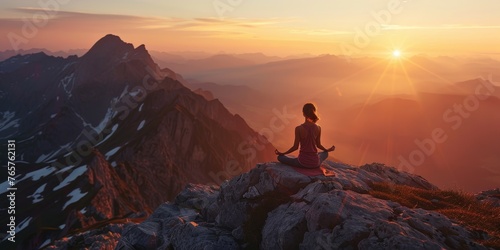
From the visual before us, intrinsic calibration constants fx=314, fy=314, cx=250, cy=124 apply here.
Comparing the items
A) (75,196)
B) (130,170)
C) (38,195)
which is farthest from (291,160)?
(38,195)

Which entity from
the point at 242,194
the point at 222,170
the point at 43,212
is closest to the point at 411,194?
the point at 242,194

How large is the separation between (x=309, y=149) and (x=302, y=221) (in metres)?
4.53

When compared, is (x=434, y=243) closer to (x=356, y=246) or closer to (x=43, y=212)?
(x=356, y=246)

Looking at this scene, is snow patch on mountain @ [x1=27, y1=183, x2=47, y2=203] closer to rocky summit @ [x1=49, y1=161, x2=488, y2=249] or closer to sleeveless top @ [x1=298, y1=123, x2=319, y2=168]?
rocky summit @ [x1=49, y1=161, x2=488, y2=249]

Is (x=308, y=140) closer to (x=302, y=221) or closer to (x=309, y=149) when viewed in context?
(x=309, y=149)

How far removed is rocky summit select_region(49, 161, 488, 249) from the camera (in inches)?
411

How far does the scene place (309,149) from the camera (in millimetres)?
16031

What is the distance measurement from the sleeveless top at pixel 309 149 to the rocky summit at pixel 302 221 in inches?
35.7

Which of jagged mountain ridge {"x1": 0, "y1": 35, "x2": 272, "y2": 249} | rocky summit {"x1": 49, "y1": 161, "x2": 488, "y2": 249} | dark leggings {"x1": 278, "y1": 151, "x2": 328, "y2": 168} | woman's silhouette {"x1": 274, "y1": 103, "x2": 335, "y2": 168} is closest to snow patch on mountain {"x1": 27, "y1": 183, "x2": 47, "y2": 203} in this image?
jagged mountain ridge {"x1": 0, "y1": 35, "x2": 272, "y2": 249}

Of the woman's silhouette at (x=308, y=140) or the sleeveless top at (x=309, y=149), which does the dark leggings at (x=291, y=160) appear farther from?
the sleeveless top at (x=309, y=149)

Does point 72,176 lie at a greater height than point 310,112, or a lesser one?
greater

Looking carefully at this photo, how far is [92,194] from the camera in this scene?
94.4 metres

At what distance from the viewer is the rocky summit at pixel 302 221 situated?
1045 centimetres

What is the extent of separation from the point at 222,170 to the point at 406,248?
163m
